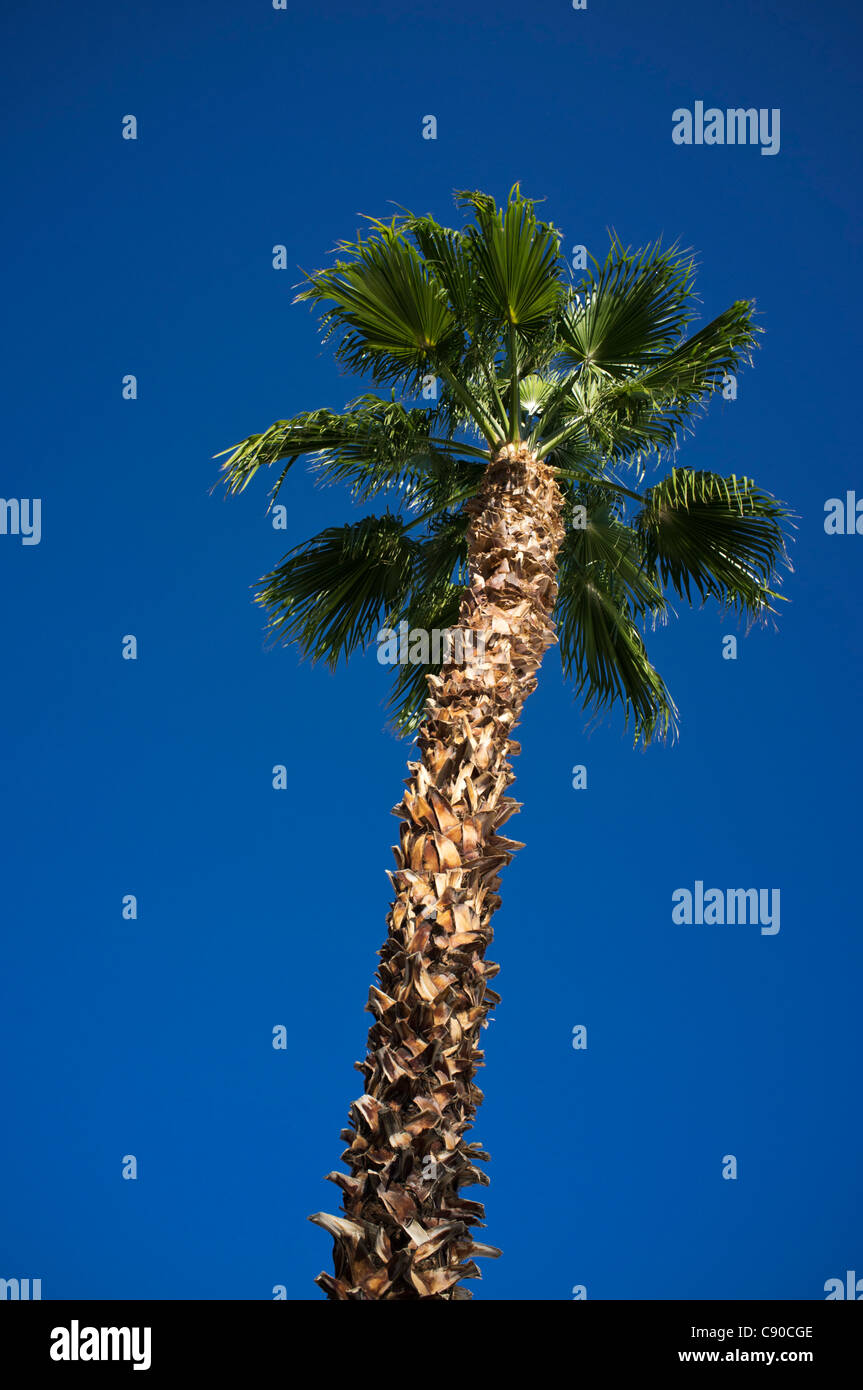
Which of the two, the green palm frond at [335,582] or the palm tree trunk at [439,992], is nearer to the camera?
the palm tree trunk at [439,992]

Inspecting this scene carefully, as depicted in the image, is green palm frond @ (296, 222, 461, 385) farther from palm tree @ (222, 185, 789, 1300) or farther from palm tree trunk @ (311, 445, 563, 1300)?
palm tree trunk @ (311, 445, 563, 1300)

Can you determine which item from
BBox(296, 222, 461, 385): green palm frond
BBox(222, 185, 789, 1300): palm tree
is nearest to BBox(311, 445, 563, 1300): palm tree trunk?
BBox(222, 185, 789, 1300): palm tree

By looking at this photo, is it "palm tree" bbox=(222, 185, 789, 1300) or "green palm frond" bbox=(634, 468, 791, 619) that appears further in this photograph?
"green palm frond" bbox=(634, 468, 791, 619)

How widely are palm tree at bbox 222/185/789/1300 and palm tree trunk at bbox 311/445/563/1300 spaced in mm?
12

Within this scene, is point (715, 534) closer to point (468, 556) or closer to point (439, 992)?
point (468, 556)

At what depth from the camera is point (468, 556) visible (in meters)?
8.04

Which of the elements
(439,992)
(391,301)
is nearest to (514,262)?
(391,301)

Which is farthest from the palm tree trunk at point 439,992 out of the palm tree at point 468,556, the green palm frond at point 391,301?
the green palm frond at point 391,301

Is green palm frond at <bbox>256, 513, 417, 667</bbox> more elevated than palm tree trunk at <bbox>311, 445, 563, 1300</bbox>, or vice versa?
green palm frond at <bbox>256, 513, 417, 667</bbox>

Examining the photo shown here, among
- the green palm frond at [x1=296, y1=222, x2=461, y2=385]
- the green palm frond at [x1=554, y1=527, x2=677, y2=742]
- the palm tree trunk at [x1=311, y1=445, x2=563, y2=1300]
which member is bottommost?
the palm tree trunk at [x1=311, y1=445, x2=563, y2=1300]

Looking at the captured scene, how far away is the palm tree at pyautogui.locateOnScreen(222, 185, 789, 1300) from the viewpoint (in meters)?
5.30

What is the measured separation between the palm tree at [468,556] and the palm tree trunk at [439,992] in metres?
0.01

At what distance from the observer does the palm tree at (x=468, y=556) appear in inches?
209

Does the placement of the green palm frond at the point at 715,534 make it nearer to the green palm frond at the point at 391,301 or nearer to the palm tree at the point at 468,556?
the palm tree at the point at 468,556
